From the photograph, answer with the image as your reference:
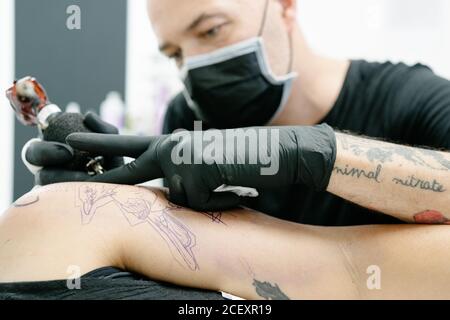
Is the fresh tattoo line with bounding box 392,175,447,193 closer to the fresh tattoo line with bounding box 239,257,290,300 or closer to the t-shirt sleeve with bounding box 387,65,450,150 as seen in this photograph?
the fresh tattoo line with bounding box 239,257,290,300

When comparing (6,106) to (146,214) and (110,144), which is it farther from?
(146,214)

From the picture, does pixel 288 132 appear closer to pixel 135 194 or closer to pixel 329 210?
pixel 135 194

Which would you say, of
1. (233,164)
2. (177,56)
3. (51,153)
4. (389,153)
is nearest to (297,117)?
(177,56)

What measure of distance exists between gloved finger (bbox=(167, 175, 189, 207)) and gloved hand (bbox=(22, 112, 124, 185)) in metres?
0.22

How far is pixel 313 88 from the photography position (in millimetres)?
1442

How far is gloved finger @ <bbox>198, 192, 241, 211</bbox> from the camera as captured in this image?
2.55 ft

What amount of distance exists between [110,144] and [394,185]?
21.8 inches

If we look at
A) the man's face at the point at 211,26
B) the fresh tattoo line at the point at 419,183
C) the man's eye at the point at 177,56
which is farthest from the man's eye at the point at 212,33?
the fresh tattoo line at the point at 419,183

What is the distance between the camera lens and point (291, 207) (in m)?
1.37

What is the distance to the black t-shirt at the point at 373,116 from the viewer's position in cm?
125

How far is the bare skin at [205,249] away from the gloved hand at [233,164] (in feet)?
0.13

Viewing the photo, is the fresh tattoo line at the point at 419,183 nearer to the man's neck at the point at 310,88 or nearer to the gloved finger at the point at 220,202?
the gloved finger at the point at 220,202

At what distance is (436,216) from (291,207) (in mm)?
626
